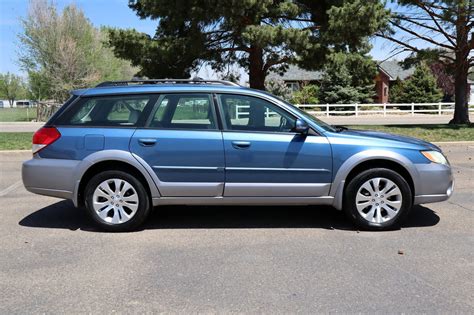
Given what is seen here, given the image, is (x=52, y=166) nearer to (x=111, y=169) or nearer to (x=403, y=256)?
(x=111, y=169)

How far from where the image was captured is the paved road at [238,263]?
3645 mm

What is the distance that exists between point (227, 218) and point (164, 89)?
5.96ft

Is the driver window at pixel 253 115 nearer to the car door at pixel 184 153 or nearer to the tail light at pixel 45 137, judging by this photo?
the car door at pixel 184 153

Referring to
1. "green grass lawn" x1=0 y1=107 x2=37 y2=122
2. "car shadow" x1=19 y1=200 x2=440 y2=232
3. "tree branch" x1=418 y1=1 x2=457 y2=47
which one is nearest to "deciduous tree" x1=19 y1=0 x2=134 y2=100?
"green grass lawn" x1=0 y1=107 x2=37 y2=122

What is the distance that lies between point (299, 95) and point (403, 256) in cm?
3823

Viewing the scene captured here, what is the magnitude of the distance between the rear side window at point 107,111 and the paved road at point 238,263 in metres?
1.27

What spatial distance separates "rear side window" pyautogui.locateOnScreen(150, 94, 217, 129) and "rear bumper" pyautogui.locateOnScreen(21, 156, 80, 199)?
1.08 meters

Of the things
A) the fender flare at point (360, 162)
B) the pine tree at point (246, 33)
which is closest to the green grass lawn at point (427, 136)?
the pine tree at point (246, 33)

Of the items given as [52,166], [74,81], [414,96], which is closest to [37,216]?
[52,166]

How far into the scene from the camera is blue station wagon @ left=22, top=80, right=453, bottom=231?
531cm

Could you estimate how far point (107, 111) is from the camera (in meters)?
5.54

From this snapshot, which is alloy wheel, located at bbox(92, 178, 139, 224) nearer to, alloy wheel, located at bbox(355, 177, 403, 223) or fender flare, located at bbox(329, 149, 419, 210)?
fender flare, located at bbox(329, 149, 419, 210)

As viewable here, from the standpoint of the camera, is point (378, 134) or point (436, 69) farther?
point (436, 69)

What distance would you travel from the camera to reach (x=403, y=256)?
15.1ft
